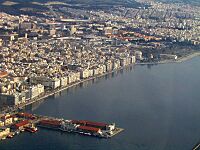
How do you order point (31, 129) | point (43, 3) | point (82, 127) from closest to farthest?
point (31, 129) → point (82, 127) → point (43, 3)

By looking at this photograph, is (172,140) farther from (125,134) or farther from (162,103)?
(162,103)

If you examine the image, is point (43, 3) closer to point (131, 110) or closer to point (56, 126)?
point (131, 110)

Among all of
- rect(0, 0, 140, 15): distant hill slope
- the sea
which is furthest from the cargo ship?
rect(0, 0, 140, 15): distant hill slope

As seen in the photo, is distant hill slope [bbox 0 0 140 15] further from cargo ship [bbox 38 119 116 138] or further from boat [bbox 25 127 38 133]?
boat [bbox 25 127 38 133]

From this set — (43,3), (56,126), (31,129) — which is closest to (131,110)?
(56,126)

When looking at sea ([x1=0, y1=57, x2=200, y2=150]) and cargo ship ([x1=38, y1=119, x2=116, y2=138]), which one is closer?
sea ([x1=0, y1=57, x2=200, y2=150])

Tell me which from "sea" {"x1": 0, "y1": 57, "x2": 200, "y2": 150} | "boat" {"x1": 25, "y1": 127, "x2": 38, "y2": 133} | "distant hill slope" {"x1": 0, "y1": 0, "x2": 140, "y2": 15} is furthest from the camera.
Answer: "distant hill slope" {"x1": 0, "y1": 0, "x2": 140, "y2": 15}

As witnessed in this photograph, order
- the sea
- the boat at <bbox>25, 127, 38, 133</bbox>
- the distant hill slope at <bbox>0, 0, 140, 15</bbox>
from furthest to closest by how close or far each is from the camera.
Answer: the distant hill slope at <bbox>0, 0, 140, 15</bbox> → the boat at <bbox>25, 127, 38, 133</bbox> → the sea
